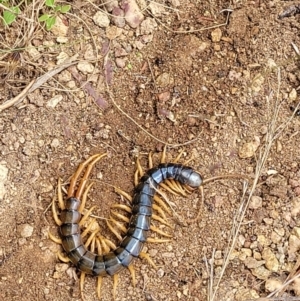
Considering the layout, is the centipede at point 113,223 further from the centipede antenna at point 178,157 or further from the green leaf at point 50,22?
the green leaf at point 50,22

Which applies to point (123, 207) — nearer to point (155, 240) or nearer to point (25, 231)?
point (155, 240)

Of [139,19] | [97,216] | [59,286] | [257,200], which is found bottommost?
[59,286]

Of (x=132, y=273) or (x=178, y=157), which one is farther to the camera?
(x=178, y=157)

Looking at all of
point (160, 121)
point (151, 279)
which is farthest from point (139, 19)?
point (151, 279)

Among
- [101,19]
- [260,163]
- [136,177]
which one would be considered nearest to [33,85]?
[101,19]

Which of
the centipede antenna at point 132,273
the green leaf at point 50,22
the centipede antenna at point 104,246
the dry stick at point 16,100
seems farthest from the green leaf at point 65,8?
the centipede antenna at point 132,273

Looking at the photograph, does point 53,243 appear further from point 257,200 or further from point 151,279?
point 257,200
